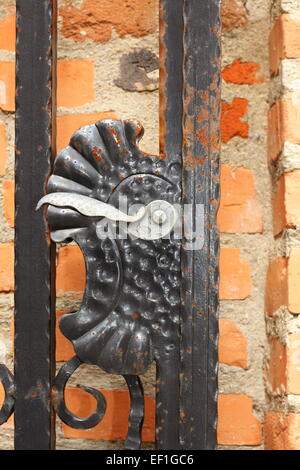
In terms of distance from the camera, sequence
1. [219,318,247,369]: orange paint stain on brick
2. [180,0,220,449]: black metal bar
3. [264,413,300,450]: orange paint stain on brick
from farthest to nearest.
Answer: [219,318,247,369]: orange paint stain on brick → [264,413,300,450]: orange paint stain on brick → [180,0,220,449]: black metal bar

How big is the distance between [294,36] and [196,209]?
12.0 inches

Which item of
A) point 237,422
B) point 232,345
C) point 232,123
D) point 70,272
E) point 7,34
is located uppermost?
point 7,34

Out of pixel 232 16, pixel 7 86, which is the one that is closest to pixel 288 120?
pixel 232 16

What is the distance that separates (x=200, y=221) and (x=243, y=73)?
0.32 m

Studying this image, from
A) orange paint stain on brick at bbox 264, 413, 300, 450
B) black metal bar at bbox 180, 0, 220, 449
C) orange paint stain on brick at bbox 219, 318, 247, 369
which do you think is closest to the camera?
black metal bar at bbox 180, 0, 220, 449

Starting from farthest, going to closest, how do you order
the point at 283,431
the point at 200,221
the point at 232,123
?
the point at 232,123 → the point at 283,431 → the point at 200,221

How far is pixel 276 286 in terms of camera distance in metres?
0.83

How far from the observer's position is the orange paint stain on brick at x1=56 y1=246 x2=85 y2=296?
2.91 ft

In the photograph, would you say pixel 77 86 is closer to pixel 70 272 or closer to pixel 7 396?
pixel 70 272

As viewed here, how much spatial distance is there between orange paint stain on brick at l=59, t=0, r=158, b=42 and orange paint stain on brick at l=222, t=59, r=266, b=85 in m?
0.14

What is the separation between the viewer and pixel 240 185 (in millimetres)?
876

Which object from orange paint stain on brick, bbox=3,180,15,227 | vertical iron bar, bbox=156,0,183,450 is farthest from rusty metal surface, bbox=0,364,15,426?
orange paint stain on brick, bbox=3,180,15,227

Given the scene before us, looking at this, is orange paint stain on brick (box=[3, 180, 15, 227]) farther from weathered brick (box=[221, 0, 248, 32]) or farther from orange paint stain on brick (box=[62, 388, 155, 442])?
weathered brick (box=[221, 0, 248, 32])

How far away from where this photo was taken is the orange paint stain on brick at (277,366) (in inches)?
30.8
